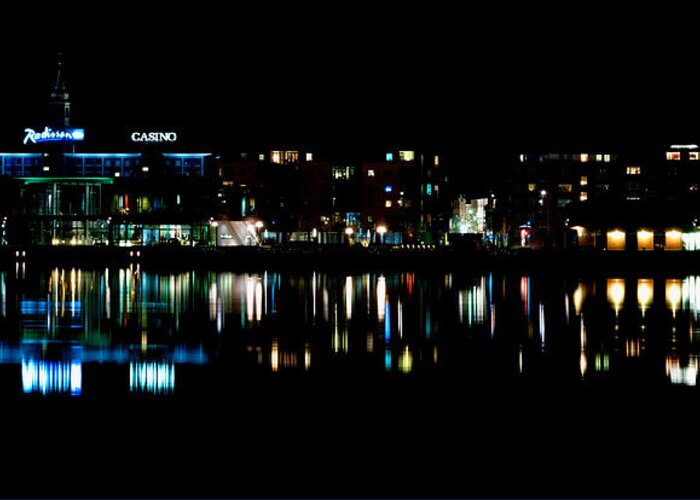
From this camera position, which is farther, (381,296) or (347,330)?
(381,296)

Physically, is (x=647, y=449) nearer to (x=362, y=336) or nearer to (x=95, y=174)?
(x=362, y=336)

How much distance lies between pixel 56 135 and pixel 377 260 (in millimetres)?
51747

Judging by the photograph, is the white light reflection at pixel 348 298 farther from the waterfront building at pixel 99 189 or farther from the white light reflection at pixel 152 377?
the waterfront building at pixel 99 189

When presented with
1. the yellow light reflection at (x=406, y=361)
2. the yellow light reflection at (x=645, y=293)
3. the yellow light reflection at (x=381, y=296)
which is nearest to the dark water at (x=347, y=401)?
the yellow light reflection at (x=406, y=361)

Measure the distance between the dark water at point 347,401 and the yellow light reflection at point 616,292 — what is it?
3.29 meters

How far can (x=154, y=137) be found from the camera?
389 feet

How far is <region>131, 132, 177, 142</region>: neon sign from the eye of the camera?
4656 inches

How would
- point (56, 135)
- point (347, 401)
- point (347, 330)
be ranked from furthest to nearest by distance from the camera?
point (56, 135)
point (347, 330)
point (347, 401)

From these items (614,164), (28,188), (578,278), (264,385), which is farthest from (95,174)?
(264,385)

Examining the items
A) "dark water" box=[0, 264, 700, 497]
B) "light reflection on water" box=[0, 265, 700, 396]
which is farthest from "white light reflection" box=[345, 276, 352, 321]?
"dark water" box=[0, 264, 700, 497]

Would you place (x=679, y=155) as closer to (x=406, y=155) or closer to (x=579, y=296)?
(x=406, y=155)

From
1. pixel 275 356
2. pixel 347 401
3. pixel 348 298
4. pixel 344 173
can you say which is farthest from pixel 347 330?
pixel 344 173

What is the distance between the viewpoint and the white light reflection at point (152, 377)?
67.1 ft

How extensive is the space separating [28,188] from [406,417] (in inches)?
4109
